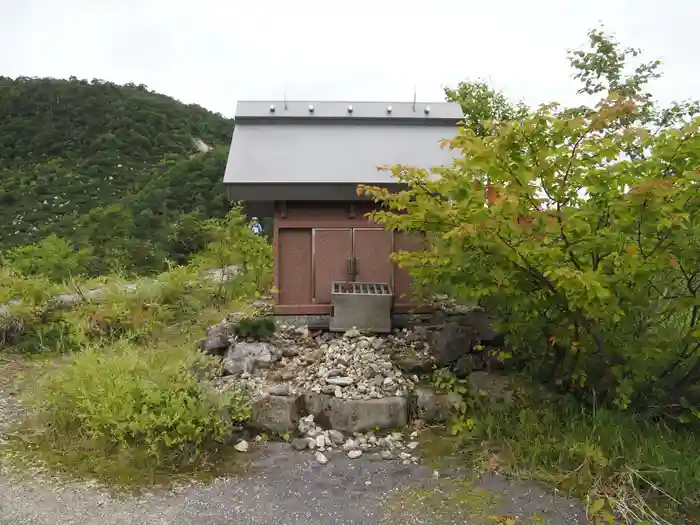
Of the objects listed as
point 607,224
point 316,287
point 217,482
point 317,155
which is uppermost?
point 317,155

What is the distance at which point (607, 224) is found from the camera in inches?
175

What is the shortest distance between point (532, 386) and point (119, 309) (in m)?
5.92

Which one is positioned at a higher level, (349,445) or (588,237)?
(588,237)

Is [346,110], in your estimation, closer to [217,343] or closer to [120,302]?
[217,343]

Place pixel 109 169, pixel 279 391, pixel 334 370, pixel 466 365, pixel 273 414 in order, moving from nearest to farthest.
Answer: pixel 273 414, pixel 279 391, pixel 334 370, pixel 466 365, pixel 109 169

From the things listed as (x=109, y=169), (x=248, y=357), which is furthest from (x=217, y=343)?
(x=109, y=169)

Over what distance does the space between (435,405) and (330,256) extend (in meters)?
2.60

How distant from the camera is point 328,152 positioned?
7406 mm

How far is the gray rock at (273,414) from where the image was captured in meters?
5.18

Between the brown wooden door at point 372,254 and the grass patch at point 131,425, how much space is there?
105 inches

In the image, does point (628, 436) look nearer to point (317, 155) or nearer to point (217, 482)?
point (217, 482)

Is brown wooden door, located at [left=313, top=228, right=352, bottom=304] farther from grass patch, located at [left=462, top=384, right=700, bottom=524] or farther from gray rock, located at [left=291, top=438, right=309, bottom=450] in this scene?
grass patch, located at [left=462, top=384, right=700, bottom=524]

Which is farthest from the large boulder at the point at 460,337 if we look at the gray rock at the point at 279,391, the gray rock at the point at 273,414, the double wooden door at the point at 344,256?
the gray rock at the point at 273,414

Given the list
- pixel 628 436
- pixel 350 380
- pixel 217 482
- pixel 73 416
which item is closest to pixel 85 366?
pixel 73 416
